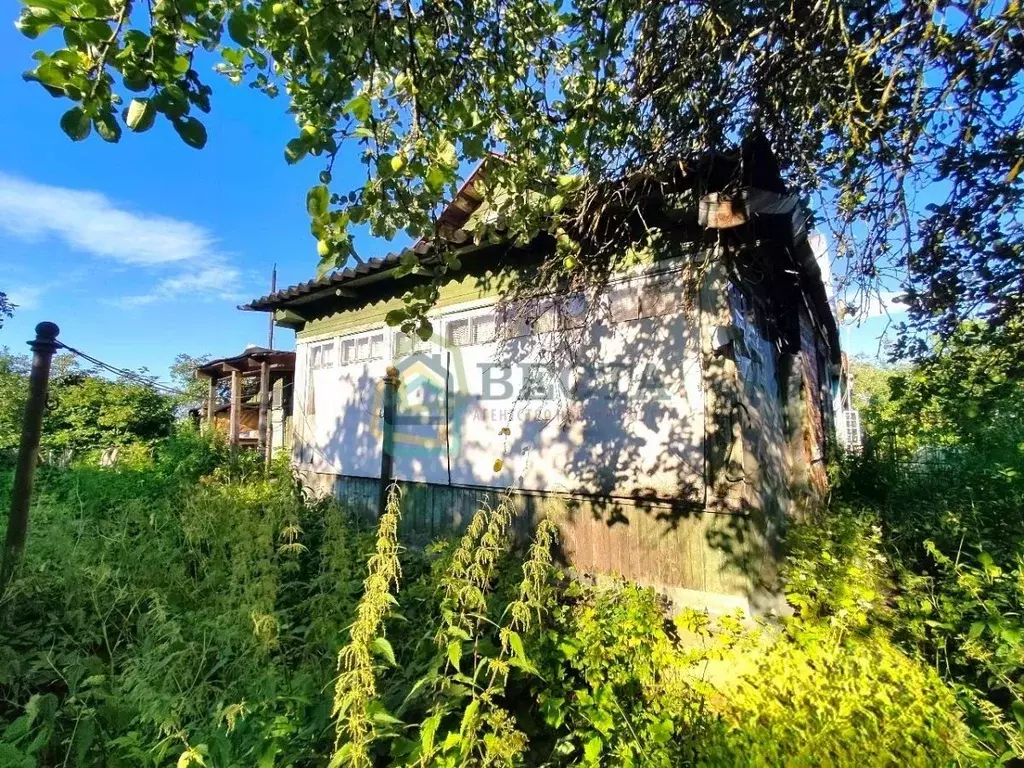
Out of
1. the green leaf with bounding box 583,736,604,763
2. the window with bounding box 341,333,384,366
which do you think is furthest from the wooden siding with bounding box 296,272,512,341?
the green leaf with bounding box 583,736,604,763

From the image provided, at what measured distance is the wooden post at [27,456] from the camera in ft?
10.2

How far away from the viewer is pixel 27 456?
3.15 meters

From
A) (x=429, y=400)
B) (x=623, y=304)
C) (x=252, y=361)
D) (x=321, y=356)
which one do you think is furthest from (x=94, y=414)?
(x=623, y=304)

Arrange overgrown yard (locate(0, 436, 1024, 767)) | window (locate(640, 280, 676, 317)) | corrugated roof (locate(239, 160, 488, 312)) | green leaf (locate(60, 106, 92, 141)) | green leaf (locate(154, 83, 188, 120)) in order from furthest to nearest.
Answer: corrugated roof (locate(239, 160, 488, 312))
window (locate(640, 280, 676, 317))
overgrown yard (locate(0, 436, 1024, 767))
green leaf (locate(154, 83, 188, 120))
green leaf (locate(60, 106, 92, 141))

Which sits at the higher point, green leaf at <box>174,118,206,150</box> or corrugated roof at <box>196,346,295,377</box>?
corrugated roof at <box>196,346,295,377</box>

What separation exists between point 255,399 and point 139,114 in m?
13.8

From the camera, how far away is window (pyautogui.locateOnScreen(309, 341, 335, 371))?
23.1 feet

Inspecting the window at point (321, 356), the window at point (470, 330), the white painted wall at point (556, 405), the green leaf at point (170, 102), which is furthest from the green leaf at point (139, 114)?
the window at point (321, 356)

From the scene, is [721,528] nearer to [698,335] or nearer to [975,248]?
[698,335]

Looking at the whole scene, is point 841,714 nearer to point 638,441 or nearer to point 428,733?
point 428,733

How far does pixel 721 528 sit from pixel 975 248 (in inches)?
103

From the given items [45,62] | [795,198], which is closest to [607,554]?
[795,198]

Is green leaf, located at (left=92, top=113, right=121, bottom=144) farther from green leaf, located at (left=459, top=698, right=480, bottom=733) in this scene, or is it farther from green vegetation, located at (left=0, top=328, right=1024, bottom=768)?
green leaf, located at (left=459, top=698, right=480, bottom=733)

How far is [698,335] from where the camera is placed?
3.87m
